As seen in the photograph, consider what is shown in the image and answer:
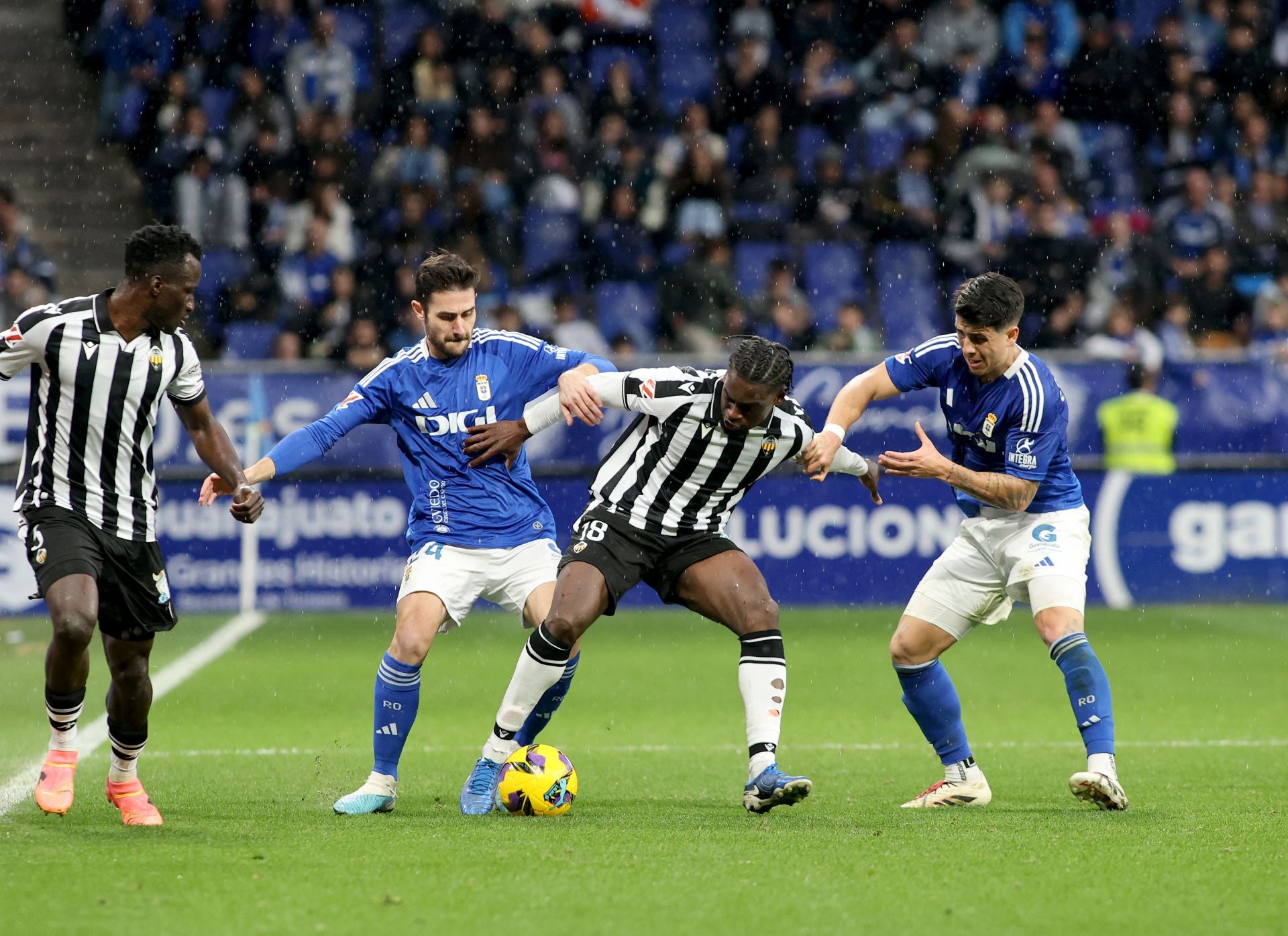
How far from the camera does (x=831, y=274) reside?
16.6m

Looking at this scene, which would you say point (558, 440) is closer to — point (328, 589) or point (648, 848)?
point (328, 589)

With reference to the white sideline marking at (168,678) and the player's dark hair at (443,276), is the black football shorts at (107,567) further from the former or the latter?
the player's dark hair at (443,276)

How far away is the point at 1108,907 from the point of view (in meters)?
4.41

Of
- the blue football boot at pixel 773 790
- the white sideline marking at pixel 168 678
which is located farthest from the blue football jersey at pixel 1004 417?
the white sideline marking at pixel 168 678

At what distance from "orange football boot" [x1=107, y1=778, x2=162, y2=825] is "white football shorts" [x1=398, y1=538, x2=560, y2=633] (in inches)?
45.4

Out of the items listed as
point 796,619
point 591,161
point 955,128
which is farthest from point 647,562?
point 955,128

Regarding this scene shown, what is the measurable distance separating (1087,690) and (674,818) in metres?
1.64

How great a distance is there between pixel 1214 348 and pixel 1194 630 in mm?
5239

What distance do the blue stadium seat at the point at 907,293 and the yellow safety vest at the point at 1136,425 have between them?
8.39 feet

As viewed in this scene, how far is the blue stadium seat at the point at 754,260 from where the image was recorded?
53.7ft

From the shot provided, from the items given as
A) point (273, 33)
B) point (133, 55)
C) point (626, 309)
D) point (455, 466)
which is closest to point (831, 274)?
point (626, 309)

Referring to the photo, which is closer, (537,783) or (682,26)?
(537,783)

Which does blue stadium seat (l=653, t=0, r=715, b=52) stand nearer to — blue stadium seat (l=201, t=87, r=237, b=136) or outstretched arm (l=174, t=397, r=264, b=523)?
blue stadium seat (l=201, t=87, r=237, b=136)

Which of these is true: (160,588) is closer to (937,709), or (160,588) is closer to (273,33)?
(937,709)
